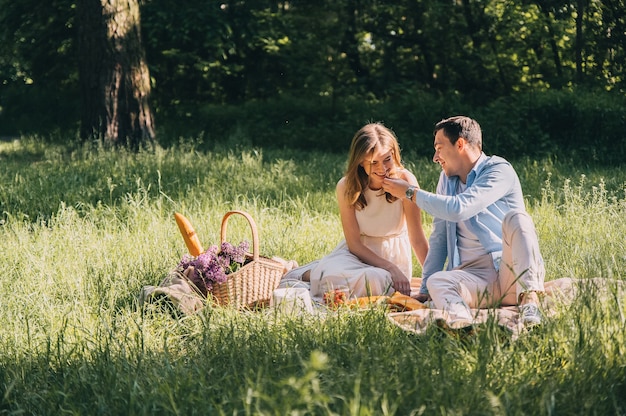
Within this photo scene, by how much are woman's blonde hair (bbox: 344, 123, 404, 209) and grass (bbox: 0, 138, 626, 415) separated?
102 centimetres

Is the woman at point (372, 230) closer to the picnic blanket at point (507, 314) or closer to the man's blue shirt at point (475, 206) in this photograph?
the man's blue shirt at point (475, 206)

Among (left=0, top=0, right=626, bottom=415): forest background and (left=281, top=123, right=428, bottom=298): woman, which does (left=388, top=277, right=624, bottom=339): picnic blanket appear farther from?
(left=281, top=123, right=428, bottom=298): woman

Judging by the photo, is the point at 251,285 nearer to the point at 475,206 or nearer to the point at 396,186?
the point at 396,186

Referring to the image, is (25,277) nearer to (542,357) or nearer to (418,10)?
(542,357)

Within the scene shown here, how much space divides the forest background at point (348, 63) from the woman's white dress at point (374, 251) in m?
7.43

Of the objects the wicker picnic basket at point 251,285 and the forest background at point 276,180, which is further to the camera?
the wicker picnic basket at point 251,285

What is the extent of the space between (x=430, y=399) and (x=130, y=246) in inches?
144

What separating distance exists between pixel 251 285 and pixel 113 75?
267 inches

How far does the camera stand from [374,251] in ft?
18.9

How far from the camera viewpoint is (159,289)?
189 inches

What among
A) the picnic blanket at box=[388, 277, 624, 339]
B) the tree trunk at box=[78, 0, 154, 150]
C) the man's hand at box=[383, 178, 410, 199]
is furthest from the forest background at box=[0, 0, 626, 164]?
the picnic blanket at box=[388, 277, 624, 339]

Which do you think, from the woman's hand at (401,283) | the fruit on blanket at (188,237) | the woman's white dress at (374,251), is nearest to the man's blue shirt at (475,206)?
the woman's hand at (401,283)

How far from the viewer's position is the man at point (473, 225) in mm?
4590

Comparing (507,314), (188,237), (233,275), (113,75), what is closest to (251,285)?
(233,275)
